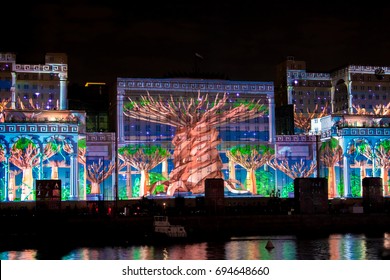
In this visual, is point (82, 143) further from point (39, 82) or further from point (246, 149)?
point (246, 149)

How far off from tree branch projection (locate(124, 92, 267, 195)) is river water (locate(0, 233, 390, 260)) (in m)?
38.3

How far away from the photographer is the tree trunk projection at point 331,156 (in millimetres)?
113562

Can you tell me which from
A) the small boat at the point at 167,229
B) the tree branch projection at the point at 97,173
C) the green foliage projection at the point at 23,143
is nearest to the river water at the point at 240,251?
the small boat at the point at 167,229

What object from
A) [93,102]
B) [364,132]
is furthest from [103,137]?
[364,132]

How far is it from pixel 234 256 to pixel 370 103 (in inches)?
3068

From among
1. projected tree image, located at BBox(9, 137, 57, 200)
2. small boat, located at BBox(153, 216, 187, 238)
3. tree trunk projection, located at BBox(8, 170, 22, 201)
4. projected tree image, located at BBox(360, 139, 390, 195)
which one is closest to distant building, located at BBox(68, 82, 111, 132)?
projected tree image, located at BBox(9, 137, 57, 200)

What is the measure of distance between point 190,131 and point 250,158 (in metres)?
8.98

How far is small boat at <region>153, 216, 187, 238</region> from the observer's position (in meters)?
68.4

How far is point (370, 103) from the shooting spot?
13012 centimetres

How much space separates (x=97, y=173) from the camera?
357 feet
